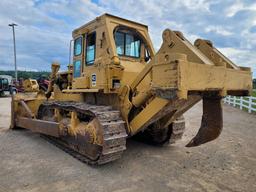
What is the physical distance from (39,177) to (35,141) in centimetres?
262

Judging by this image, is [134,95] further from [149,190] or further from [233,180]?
[233,180]

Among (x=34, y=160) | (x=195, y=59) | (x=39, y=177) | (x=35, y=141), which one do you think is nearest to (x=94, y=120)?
(x=39, y=177)

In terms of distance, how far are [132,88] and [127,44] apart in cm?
141

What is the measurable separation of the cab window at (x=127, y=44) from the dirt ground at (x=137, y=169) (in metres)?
2.15

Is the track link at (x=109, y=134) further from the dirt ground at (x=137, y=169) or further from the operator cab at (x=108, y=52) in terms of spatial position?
the operator cab at (x=108, y=52)

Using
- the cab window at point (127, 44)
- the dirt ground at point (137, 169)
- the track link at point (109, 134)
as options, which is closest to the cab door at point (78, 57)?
the cab window at point (127, 44)

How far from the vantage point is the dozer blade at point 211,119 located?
4.39 m

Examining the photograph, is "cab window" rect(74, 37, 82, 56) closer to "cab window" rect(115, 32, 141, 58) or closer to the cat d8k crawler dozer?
the cat d8k crawler dozer

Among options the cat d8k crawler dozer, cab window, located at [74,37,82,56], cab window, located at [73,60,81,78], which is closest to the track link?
the cat d8k crawler dozer

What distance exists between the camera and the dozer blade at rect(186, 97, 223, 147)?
439 cm

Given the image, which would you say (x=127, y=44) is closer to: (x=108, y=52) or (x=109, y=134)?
(x=108, y=52)

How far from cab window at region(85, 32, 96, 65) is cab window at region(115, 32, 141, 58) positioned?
1.76 ft

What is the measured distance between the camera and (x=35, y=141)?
648 cm

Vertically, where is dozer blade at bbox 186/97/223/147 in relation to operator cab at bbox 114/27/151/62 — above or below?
below
